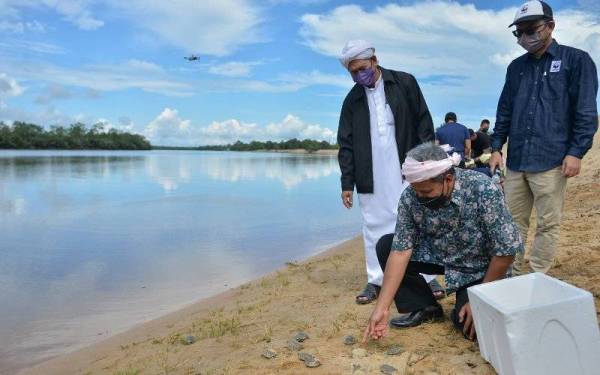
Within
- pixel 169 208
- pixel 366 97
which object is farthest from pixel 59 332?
pixel 169 208

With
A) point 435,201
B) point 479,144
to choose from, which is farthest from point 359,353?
point 479,144

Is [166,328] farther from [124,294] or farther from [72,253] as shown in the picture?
[72,253]

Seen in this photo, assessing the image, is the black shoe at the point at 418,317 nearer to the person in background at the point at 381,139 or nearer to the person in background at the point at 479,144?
the person in background at the point at 381,139

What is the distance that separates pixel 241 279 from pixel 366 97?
3.25 m

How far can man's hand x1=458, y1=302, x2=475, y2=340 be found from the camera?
277cm

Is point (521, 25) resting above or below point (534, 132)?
above

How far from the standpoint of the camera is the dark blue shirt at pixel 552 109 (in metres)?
3.30

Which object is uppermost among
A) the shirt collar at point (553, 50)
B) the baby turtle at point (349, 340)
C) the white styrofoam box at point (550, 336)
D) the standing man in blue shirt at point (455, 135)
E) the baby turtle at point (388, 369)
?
the shirt collar at point (553, 50)

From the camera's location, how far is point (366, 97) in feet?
13.0

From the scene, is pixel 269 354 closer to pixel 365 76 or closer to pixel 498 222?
pixel 498 222

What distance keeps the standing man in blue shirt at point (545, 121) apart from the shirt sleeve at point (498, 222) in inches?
40.7

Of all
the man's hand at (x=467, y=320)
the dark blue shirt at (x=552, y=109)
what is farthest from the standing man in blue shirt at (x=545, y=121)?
the man's hand at (x=467, y=320)

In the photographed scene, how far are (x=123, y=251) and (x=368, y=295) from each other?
513 centimetres

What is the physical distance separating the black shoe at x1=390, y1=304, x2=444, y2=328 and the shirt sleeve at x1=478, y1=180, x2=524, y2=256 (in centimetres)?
77
